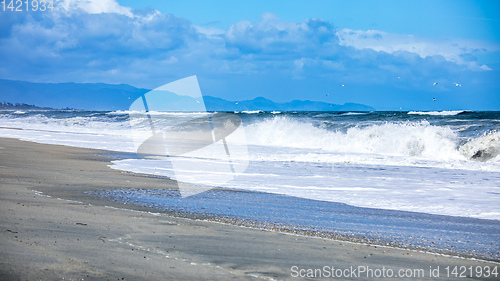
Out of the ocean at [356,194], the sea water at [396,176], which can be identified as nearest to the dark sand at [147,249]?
the ocean at [356,194]

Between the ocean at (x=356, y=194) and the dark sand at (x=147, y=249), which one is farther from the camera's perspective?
the ocean at (x=356, y=194)

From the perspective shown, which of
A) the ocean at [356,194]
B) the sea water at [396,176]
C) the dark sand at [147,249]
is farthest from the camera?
the sea water at [396,176]

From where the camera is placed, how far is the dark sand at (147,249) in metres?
3.52

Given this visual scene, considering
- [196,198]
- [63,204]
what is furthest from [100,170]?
[63,204]

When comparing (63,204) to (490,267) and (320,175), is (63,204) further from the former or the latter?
(320,175)

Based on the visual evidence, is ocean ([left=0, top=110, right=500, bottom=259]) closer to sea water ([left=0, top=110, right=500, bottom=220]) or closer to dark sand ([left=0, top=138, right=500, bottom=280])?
sea water ([left=0, top=110, right=500, bottom=220])

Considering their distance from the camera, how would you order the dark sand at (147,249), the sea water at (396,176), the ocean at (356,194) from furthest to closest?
the sea water at (396,176) < the ocean at (356,194) < the dark sand at (147,249)

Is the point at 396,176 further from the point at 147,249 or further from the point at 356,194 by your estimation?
the point at 147,249

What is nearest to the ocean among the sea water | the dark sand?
the sea water

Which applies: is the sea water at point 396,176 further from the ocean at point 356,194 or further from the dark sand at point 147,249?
the dark sand at point 147,249

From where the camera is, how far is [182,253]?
165 inches

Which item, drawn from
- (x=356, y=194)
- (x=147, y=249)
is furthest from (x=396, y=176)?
(x=147, y=249)

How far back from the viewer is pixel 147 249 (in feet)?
13.7

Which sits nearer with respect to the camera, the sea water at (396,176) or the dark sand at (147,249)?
the dark sand at (147,249)
